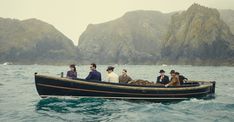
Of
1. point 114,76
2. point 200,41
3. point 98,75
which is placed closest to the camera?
point 98,75

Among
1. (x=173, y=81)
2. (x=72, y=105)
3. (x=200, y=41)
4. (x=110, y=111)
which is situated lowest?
(x=110, y=111)

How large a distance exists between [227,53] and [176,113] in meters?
151

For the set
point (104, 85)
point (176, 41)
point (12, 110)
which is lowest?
point (12, 110)

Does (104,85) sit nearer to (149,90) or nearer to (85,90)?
(85,90)

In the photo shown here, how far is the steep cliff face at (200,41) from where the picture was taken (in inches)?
6422

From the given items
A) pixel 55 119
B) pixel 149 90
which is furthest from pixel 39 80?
pixel 149 90

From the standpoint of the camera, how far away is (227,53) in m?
160

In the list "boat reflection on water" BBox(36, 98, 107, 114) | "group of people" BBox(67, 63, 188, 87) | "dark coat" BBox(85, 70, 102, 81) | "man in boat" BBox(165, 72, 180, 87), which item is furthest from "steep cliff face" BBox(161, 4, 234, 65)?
"boat reflection on water" BBox(36, 98, 107, 114)

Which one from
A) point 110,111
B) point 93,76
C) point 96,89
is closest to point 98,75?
point 93,76

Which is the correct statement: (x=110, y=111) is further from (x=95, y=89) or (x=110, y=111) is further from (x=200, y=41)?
(x=200, y=41)

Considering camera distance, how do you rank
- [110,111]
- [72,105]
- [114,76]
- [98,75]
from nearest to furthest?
1. [110,111]
2. [72,105]
3. [98,75]
4. [114,76]

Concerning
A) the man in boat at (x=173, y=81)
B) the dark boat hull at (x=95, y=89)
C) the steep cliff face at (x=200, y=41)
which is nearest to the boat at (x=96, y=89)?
the dark boat hull at (x=95, y=89)

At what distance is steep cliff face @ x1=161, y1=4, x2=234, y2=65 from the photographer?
535 feet

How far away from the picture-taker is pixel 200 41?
566 ft
